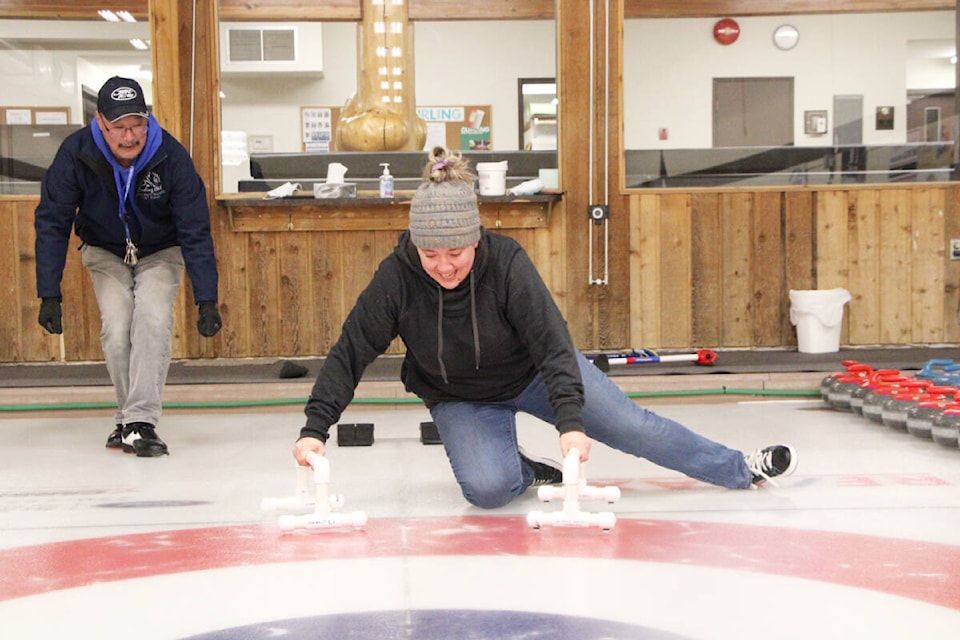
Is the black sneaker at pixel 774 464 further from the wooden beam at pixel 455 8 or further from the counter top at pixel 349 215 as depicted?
the wooden beam at pixel 455 8

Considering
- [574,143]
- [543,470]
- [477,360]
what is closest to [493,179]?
[574,143]

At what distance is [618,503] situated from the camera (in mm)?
3232

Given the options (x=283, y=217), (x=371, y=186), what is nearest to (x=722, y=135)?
(x=371, y=186)

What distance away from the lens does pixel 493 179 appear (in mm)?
6574

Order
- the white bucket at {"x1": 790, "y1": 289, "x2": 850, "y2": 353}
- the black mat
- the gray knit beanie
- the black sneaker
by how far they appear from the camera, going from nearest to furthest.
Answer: the gray knit beanie, the black sneaker, the black mat, the white bucket at {"x1": 790, "y1": 289, "x2": 850, "y2": 353}

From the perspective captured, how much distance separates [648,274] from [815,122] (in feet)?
4.33

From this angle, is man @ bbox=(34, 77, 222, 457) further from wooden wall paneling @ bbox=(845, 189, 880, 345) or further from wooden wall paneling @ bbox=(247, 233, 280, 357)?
wooden wall paneling @ bbox=(845, 189, 880, 345)

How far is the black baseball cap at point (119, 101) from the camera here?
3.94 metres

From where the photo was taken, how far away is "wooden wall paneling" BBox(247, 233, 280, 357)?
6.77 meters

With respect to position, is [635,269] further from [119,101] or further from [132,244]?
[119,101]

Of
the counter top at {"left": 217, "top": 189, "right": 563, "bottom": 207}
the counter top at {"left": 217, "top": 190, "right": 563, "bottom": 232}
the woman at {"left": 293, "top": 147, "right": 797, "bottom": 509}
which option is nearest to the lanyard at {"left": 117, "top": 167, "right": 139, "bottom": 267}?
the woman at {"left": 293, "top": 147, "right": 797, "bottom": 509}

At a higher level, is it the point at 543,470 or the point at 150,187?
the point at 150,187

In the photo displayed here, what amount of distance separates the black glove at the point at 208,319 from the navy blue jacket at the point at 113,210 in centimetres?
3

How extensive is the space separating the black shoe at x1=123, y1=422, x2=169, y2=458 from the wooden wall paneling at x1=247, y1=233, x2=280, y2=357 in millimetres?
2531
